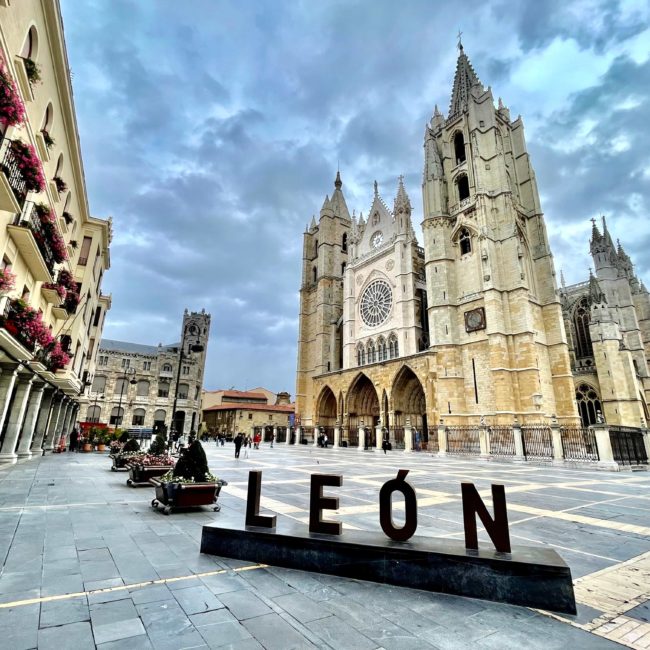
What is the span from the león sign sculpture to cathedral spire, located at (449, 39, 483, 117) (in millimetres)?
44531

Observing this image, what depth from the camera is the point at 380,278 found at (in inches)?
1631

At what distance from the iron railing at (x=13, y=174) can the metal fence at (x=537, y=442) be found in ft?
79.9

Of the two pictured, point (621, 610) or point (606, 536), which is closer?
point (621, 610)

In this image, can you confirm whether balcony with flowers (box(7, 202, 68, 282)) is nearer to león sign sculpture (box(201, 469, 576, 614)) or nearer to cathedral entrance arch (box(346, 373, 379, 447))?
león sign sculpture (box(201, 469, 576, 614))

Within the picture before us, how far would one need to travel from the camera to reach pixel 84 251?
2052 centimetres

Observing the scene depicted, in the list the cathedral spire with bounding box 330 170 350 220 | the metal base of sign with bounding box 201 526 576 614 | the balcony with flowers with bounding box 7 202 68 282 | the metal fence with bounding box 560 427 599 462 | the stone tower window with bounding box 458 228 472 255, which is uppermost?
the cathedral spire with bounding box 330 170 350 220

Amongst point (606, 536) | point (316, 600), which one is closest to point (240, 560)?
point (316, 600)

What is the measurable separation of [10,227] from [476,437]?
91.7 feet

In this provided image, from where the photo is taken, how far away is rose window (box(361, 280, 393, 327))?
39.9 m

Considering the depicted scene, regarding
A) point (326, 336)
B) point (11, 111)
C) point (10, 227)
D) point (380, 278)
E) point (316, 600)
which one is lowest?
point (316, 600)

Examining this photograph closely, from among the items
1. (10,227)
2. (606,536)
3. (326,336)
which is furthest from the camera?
(326,336)

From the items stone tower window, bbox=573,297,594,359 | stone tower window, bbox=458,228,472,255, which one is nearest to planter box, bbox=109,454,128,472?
stone tower window, bbox=458,228,472,255

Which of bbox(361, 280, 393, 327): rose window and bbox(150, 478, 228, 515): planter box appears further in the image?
bbox(361, 280, 393, 327): rose window

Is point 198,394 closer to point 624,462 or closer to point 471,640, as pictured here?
point 624,462
